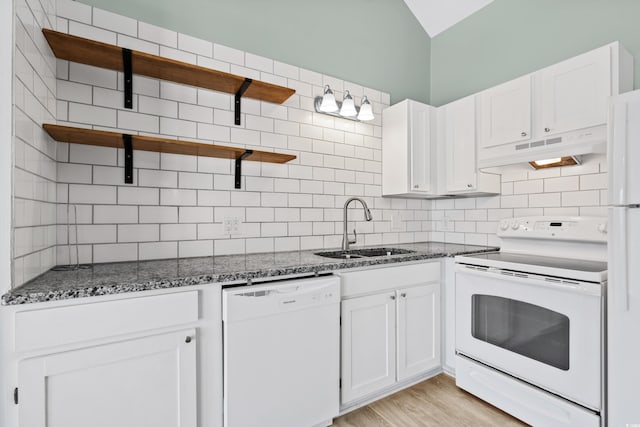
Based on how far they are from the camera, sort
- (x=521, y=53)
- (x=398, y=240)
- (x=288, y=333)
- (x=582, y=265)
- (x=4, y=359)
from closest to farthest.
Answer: (x=4, y=359)
(x=288, y=333)
(x=582, y=265)
(x=521, y=53)
(x=398, y=240)

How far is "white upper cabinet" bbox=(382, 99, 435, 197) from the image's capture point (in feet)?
8.50

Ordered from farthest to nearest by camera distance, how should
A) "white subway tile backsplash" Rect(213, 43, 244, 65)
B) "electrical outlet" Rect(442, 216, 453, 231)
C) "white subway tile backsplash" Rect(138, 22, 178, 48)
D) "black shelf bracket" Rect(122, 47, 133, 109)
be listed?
"electrical outlet" Rect(442, 216, 453, 231) → "white subway tile backsplash" Rect(213, 43, 244, 65) → "white subway tile backsplash" Rect(138, 22, 178, 48) → "black shelf bracket" Rect(122, 47, 133, 109)

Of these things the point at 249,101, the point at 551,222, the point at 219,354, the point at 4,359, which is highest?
the point at 249,101

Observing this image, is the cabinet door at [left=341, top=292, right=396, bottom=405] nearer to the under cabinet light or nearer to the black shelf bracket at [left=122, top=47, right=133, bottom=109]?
the under cabinet light

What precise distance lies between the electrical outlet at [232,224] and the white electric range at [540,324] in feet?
4.90

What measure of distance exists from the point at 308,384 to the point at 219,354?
20.0 inches

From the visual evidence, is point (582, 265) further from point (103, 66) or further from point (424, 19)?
point (103, 66)

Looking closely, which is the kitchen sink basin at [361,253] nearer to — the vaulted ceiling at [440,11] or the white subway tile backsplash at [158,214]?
the white subway tile backsplash at [158,214]

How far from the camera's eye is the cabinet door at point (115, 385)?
106cm

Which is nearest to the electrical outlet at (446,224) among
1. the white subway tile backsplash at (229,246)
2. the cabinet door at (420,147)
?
the cabinet door at (420,147)

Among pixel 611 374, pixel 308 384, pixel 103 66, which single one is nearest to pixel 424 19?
pixel 103 66

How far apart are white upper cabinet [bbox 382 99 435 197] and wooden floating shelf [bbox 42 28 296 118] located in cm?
105

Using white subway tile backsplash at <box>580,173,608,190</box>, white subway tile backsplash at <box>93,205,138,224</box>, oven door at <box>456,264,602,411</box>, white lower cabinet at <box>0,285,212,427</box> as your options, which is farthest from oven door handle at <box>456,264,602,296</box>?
white subway tile backsplash at <box>93,205,138,224</box>

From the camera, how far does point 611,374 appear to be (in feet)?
4.72
